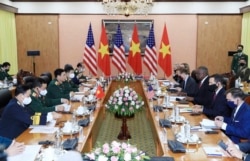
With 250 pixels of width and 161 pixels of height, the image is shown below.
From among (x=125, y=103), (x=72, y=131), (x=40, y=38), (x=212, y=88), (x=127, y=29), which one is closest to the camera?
(x=72, y=131)

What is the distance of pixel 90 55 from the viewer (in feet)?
31.0

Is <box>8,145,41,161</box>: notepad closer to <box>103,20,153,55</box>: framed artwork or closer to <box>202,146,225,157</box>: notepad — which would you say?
<box>202,146,225,157</box>: notepad

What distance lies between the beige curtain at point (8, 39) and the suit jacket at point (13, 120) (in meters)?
6.43

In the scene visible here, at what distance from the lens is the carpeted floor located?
505 cm

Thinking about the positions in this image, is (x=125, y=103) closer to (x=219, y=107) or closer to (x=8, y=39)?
(x=219, y=107)

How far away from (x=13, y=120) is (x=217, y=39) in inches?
324

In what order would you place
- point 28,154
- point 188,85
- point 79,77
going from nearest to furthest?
point 28,154 < point 188,85 < point 79,77

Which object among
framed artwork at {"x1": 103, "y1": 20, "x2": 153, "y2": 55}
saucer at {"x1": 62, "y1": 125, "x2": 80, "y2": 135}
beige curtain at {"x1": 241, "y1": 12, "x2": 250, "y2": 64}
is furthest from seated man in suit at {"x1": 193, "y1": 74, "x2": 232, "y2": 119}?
framed artwork at {"x1": 103, "y1": 20, "x2": 153, "y2": 55}

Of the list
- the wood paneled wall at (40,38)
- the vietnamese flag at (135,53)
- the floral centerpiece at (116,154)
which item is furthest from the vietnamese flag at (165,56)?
the floral centerpiece at (116,154)

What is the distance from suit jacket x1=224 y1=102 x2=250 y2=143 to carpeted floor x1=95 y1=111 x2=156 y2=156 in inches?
59.4

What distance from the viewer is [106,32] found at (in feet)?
33.5

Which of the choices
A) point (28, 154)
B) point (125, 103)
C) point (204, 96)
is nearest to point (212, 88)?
point (204, 96)

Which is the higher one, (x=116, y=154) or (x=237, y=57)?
(x=237, y=57)

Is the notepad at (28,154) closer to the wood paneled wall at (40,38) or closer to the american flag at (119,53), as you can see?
the american flag at (119,53)
